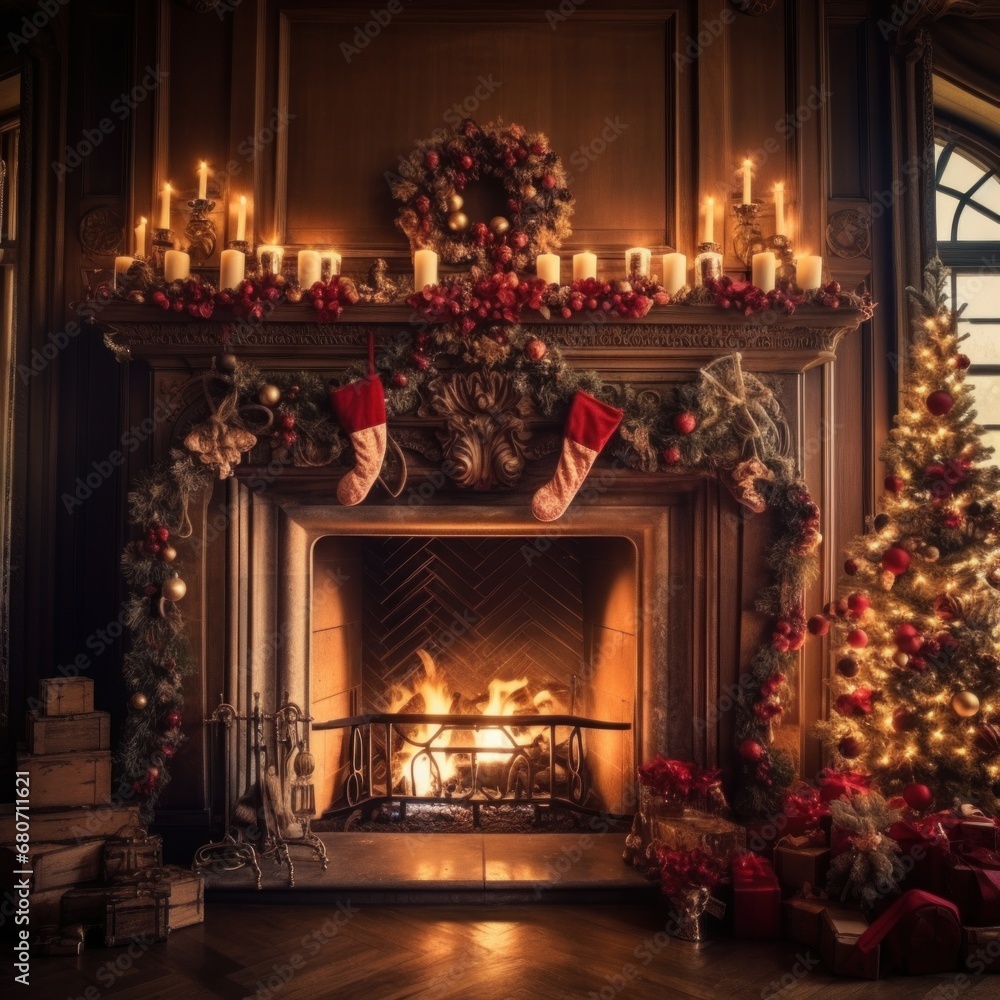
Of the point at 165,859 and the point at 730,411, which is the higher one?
the point at 730,411

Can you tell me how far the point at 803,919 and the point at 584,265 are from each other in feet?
8.47

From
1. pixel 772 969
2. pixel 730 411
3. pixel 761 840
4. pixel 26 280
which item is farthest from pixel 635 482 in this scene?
pixel 26 280

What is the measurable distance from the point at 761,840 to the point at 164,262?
343 centimetres

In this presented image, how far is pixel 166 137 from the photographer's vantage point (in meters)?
3.86

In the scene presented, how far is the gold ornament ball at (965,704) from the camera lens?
10.8ft

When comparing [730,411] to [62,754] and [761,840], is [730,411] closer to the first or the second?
[761,840]

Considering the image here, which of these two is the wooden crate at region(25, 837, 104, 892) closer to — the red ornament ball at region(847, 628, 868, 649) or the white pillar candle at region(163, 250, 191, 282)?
the white pillar candle at region(163, 250, 191, 282)

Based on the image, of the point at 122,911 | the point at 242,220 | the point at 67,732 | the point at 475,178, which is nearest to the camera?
the point at 122,911

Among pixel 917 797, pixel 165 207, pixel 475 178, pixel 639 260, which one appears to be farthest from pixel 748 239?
pixel 165 207

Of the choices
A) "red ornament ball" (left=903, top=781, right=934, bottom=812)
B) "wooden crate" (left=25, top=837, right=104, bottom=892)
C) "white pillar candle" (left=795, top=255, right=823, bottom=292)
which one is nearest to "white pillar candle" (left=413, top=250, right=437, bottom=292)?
"white pillar candle" (left=795, top=255, right=823, bottom=292)

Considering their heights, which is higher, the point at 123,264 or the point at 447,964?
the point at 123,264

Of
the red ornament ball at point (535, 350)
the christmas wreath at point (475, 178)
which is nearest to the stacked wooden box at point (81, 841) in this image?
the red ornament ball at point (535, 350)

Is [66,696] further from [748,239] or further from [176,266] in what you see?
[748,239]

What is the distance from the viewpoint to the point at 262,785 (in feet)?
11.9
